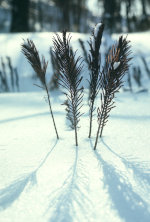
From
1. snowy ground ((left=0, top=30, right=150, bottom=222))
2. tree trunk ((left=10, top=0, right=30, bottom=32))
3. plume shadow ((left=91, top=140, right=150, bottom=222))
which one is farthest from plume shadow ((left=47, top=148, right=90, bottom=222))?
tree trunk ((left=10, top=0, right=30, bottom=32))

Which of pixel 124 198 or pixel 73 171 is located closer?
pixel 124 198

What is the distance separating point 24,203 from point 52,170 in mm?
251

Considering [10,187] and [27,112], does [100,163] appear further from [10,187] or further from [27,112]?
[27,112]

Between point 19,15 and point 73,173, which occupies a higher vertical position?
point 19,15

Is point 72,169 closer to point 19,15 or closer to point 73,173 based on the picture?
point 73,173

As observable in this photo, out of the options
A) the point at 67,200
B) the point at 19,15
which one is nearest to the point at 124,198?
the point at 67,200

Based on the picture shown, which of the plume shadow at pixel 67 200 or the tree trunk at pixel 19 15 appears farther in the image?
the tree trunk at pixel 19 15

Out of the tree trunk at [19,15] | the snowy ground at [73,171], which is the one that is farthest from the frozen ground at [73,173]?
the tree trunk at [19,15]

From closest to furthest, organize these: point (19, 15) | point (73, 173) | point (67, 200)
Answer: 1. point (67, 200)
2. point (73, 173)
3. point (19, 15)

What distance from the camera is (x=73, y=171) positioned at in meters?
1.14

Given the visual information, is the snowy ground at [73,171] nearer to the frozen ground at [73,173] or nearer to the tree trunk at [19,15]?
the frozen ground at [73,173]

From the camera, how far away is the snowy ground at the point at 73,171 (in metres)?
0.89

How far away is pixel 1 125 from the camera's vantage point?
184 centimetres

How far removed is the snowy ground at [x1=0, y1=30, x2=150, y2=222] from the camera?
35.0 inches
